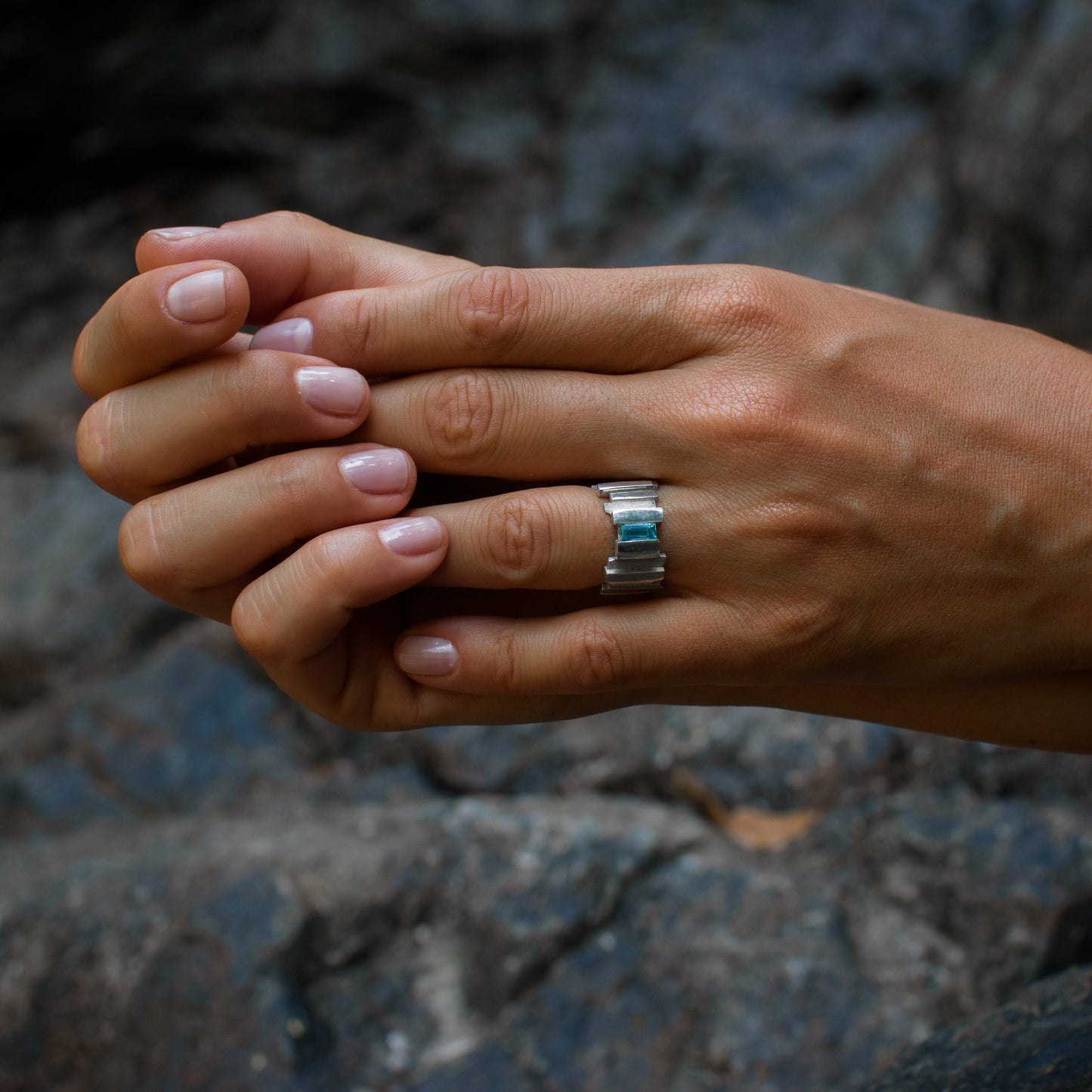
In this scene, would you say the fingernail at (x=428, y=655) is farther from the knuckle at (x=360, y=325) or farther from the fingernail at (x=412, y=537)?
the knuckle at (x=360, y=325)

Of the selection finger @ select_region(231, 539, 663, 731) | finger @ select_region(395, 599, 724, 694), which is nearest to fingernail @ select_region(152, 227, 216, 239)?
finger @ select_region(231, 539, 663, 731)

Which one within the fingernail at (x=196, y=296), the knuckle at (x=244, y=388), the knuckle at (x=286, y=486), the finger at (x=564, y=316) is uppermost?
the fingernail at (x=196, y=296)

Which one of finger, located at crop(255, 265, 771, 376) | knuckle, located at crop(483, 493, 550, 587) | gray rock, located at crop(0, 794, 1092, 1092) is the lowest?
gray rock, located at crop(0, 794, 1092, 1092)

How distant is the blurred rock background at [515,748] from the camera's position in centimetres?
159

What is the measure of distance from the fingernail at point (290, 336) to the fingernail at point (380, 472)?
0.52 ft

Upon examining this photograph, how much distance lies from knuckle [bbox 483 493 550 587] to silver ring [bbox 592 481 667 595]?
0.07 metres

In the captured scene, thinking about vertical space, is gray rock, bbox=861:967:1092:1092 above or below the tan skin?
below

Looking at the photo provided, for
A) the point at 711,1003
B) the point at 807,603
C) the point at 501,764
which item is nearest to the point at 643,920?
the point at 711,1003

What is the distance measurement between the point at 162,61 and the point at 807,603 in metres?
2.65

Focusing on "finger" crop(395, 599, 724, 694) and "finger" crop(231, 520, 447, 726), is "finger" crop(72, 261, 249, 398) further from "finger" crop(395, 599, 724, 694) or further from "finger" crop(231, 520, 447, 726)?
"finger" crop(395, 599, 724, 694)

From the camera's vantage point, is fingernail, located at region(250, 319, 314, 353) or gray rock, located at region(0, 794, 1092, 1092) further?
gray rock, located at region(0, 794, 1092, 1092)

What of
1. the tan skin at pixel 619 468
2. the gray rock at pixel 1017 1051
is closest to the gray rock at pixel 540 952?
the gray rock at pixel 1017 1051

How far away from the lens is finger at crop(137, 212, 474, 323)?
105 cm

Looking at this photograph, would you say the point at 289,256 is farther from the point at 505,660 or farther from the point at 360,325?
the point at 505,660
